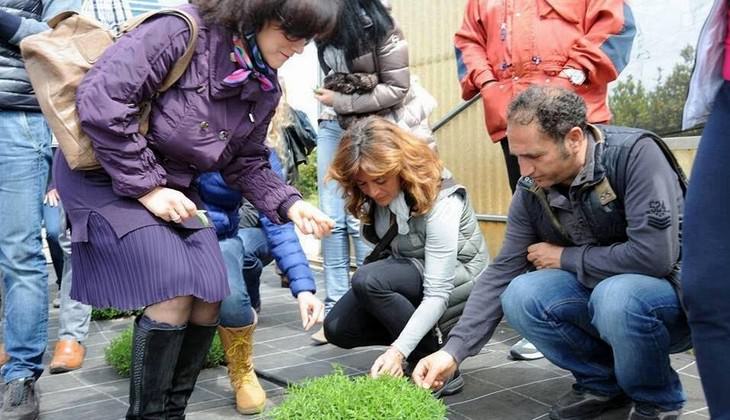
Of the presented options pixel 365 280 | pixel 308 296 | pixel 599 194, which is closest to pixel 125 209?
pixel 308 296

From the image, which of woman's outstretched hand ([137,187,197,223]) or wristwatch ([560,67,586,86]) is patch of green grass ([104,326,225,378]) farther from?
wristwatch ([560,67,586,86])

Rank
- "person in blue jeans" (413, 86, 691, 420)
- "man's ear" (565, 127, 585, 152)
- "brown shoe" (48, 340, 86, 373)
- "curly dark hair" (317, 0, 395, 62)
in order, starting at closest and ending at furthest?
"curly dark hair" (317, 0, 395, 62)
"person in blue jeans" (413, 86, 691, 420)
"man's ear" (565, 127, 585, 152)
"brown shoe" (48, 340, 86, 373)

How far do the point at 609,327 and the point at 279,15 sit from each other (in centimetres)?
155

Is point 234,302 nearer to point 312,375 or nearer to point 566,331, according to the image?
point 312,375

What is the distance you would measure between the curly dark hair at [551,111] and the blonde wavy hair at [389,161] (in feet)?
2.20

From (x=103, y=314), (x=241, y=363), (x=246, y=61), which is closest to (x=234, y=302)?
(x=241, y=363)

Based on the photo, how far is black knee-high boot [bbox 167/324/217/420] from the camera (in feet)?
9.33

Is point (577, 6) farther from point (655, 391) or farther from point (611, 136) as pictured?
point (655, 391)

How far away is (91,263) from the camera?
2.62 m

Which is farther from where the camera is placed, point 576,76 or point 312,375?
point 312,375

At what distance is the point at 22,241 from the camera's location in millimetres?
3549

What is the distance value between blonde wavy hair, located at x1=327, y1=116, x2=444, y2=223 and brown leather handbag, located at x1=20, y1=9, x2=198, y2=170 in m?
1.14

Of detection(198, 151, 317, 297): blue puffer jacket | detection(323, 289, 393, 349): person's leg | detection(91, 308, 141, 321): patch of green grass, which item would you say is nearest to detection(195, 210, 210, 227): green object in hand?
detection(198, 151, 317, 297): blue puffer jacket

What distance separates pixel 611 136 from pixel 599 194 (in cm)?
23
